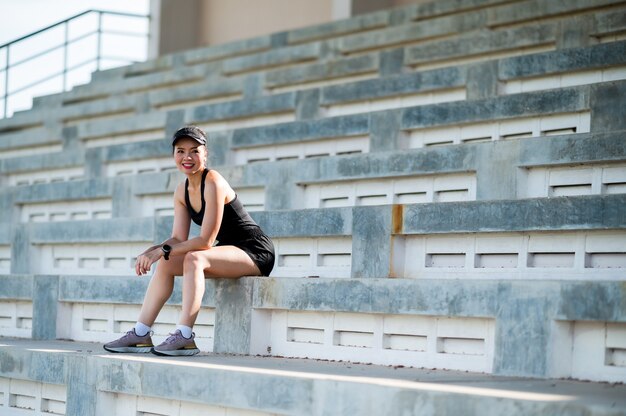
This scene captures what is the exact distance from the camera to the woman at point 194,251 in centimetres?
472

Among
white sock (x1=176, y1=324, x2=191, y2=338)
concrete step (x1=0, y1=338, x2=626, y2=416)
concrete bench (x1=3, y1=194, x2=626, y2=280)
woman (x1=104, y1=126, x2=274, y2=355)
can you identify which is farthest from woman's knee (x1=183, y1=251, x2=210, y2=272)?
concrete bench (x1=3, y1=194, x2=626, y2=280)

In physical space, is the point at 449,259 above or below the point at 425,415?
above

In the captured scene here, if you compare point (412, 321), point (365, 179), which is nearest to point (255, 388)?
point (412, 321)

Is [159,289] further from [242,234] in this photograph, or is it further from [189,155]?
[189,155]

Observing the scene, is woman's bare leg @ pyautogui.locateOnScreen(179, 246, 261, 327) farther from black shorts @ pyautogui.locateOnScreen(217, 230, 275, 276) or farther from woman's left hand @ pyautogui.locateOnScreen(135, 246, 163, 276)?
woman's left hand @ pyautogui.locateOnScreen(135, 246, 163, 276)

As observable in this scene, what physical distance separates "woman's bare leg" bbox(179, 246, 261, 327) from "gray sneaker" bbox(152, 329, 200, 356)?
68 millimetres

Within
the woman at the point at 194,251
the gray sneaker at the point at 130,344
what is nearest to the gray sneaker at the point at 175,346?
the woman at the point at 194,251

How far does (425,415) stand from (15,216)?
557cm

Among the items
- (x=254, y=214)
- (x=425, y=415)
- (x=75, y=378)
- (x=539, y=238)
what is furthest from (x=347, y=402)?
(x=254, y=214)

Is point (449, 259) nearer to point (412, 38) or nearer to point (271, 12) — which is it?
point (412, 38)

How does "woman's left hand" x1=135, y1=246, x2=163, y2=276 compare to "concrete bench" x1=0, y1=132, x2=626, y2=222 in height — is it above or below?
below

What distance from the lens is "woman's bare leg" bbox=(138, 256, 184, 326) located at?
4.96m

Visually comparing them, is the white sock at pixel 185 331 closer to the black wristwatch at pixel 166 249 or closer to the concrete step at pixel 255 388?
the concrete step at pixel 255 388

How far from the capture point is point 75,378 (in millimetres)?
4852
